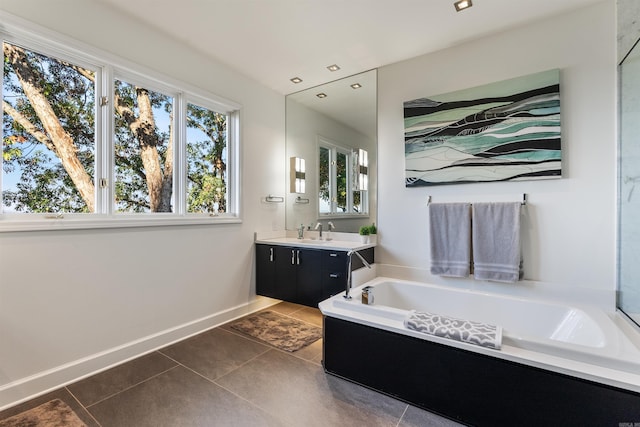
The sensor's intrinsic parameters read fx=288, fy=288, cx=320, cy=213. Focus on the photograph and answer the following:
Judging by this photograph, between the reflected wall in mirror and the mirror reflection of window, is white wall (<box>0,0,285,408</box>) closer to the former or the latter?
the mirror reflection of window

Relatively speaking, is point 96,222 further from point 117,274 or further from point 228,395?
point 228,395

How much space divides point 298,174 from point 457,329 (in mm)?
2677

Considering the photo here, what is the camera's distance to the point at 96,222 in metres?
2.14

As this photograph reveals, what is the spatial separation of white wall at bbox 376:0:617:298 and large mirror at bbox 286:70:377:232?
0.80m

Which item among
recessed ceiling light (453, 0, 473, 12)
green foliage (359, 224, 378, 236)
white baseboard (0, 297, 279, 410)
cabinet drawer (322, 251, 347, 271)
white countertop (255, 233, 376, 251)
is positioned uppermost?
recessed ceiling light (453, 0, 473, 12)

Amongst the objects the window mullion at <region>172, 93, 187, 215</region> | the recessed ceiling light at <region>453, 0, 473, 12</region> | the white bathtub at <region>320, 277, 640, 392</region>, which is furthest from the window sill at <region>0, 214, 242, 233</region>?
the recessed ceiling light at <region>453, 0, 473, 12</region>

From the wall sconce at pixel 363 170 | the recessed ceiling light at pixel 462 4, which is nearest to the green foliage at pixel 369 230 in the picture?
the wall sconce at pixel 363 170

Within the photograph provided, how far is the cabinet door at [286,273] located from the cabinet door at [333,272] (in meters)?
0.38

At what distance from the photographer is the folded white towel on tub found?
157cm

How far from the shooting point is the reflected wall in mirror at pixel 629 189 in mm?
1966

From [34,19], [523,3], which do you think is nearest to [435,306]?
[523,3]

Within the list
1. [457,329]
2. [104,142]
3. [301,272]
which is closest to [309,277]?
[301,272]

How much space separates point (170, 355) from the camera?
2.40m

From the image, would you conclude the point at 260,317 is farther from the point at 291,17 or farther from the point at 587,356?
the point at 291,17
